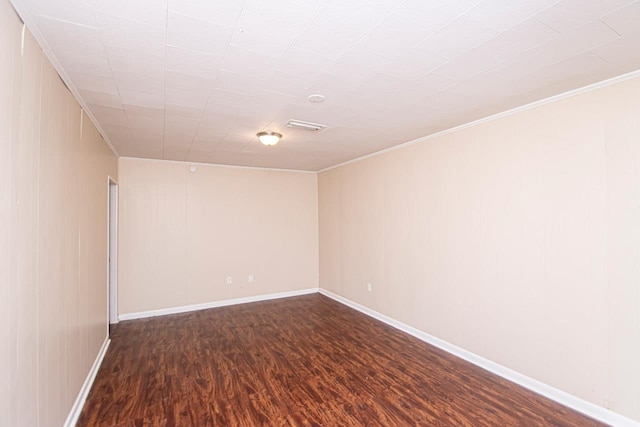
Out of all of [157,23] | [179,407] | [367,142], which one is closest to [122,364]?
[179,407]

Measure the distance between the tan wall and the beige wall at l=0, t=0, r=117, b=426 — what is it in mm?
2105

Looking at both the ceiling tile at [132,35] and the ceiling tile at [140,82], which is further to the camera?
the ceiling tile at [140,82]

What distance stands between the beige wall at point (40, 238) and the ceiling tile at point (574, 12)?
2.55m

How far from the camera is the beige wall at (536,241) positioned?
7.33 feet

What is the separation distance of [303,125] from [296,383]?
2.60 meters

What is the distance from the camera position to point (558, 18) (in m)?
1.56

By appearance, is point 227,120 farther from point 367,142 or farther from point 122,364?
point 122,364

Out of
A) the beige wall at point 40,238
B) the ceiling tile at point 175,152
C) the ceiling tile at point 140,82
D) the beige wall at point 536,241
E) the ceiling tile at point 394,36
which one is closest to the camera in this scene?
the beige wall at point 40,238

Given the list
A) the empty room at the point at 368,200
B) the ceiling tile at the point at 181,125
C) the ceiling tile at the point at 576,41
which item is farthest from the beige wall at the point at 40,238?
the ceiling tile at the point at 576,41

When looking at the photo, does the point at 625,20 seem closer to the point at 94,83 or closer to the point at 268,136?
the point at 268,136

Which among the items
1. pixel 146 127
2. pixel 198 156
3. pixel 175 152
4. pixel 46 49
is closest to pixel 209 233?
pixel 198 156

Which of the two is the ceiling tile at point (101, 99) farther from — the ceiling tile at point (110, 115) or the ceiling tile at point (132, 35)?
the ceiling tile at point (132, 35)

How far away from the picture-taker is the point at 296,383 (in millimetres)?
2844

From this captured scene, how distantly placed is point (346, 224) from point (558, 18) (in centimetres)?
411
